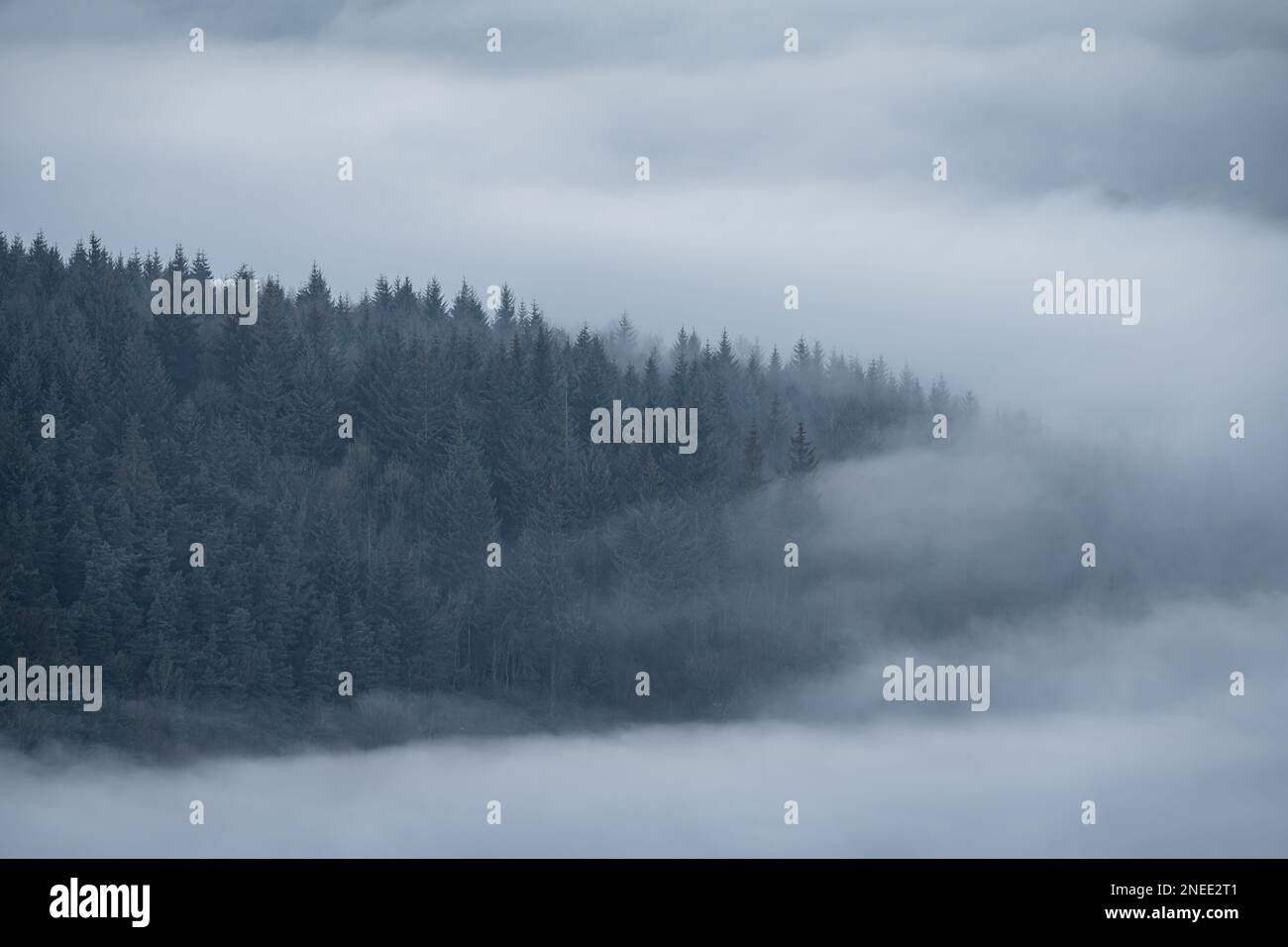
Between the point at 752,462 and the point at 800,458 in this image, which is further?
the point at 800,458

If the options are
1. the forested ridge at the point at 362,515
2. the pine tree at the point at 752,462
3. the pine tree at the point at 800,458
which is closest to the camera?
the forested ridge at the point at 362,515

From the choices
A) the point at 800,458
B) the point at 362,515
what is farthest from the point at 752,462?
the point at 362,515

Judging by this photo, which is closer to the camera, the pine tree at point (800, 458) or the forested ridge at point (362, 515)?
the forested ridge at point (362, 515)

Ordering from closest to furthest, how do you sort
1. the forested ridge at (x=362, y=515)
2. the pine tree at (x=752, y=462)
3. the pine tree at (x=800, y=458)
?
the forested ridge at (x=362, y=515), the pine tree at (x=752, y=462), the pine tree at (x=800, y=458)

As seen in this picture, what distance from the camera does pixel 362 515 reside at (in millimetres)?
127062

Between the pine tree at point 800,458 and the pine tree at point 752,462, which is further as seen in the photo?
the pine tree at point 800,458

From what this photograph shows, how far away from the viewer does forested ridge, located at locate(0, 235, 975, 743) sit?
369 feet

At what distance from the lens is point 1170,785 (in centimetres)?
16012

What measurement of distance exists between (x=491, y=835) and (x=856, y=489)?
39.0m

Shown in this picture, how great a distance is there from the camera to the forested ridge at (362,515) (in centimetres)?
11256

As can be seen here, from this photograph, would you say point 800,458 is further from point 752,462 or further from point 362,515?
point 362,515

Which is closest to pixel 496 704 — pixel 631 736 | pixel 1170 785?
pixel 631 736

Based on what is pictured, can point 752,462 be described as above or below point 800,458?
below
